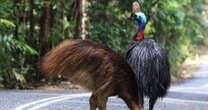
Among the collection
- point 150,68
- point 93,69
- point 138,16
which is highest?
point 138,16

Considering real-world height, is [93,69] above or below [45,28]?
above

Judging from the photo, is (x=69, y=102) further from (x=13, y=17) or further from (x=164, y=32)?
(x=164, y=32)

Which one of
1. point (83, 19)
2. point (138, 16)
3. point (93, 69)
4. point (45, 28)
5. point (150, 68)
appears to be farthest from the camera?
point (45, 28)

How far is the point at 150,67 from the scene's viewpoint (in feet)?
13.5

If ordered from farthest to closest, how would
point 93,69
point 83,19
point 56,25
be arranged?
point 56,25
point 83,19
point 93,69

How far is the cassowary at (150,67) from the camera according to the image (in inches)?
159

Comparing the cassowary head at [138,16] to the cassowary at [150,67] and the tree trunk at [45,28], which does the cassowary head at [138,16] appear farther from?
the tree trunk at [45,28]

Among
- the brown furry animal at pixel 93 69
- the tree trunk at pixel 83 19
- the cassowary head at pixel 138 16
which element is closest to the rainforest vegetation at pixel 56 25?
the tree trunk at pixel 83 19

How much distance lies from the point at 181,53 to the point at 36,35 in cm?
1281

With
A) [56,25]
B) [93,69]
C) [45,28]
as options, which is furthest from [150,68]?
[56,25]

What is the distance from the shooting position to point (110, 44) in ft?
40.2

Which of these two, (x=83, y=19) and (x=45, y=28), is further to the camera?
(x=45, y=28)

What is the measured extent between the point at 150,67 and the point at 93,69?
108 cm

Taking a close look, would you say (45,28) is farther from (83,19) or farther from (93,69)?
(93,69)
